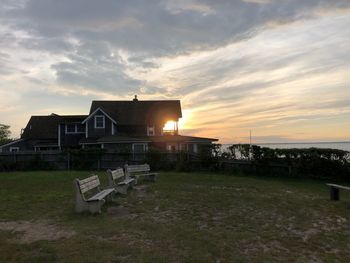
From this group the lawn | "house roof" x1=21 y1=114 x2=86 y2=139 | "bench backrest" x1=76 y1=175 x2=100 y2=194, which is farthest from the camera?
"house roof" x1=21 y1=114 x2=86 y2=139

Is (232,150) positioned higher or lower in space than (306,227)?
higher

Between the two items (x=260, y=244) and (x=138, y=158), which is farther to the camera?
(x=138, y=158)

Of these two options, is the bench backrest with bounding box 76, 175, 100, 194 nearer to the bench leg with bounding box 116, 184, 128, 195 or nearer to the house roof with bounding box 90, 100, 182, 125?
the bench leg with bounding box 116, 184, 128, 195

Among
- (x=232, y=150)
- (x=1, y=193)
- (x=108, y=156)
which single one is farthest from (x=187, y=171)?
(x=1, y=193)

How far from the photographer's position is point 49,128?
51.9 metres

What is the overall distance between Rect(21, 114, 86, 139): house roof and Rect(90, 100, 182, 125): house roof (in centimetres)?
371

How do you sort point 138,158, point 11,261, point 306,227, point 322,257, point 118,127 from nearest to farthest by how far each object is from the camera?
point 11,261
point 322,257
point 306,227
point 138,158
point 118,127

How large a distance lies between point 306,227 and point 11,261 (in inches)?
236

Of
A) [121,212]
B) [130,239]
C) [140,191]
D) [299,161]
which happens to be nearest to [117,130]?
[299,161]

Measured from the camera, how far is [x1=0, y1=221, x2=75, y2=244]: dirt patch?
760 centimetres

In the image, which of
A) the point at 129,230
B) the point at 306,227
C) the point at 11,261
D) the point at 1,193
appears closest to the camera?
the point at 11,261

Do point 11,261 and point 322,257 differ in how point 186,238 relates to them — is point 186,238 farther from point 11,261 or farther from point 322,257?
point 11,261

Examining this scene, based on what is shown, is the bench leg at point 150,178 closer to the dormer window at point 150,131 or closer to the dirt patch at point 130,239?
the dirt patch at point 130,239

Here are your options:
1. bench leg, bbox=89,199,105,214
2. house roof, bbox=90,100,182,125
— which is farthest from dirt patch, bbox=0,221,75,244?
house roof, bbox=90,100,182,125
